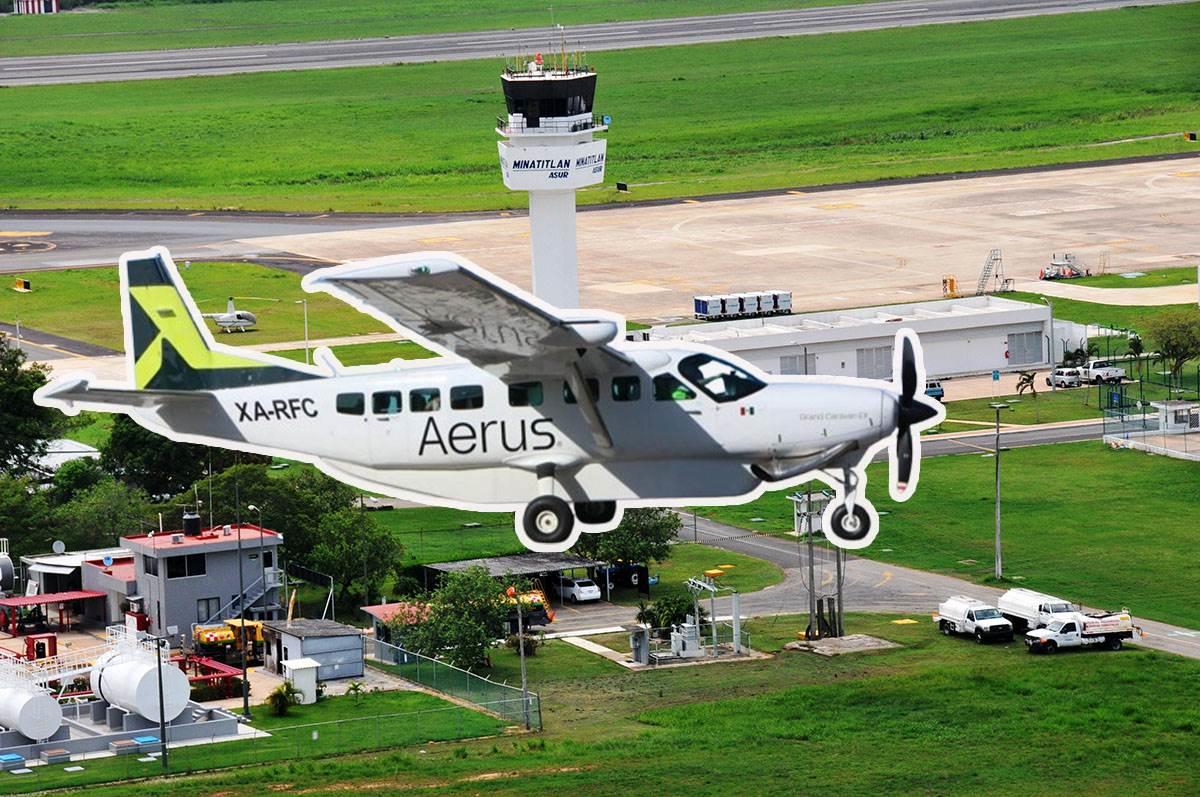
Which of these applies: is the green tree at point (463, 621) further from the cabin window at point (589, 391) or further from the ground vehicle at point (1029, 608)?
the cabin window at point (589, 391)

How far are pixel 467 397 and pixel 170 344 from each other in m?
4.24

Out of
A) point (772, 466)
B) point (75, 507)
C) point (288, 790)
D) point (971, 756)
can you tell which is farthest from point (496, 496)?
point (75, 507)

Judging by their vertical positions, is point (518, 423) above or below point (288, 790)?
above

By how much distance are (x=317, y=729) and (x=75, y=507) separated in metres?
42.4

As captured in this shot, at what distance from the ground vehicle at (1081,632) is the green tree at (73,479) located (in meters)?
78.9

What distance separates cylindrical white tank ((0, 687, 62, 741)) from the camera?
147 m

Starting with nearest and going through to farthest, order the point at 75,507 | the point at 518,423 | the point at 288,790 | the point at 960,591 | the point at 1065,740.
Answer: the point at 518,423
the point at 288,790
the point at 1065,740
the point at 960,591
the point at 75,507

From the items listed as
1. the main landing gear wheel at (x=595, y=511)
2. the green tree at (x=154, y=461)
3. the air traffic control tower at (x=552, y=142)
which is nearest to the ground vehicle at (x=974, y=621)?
the air traffic control tower at (x=552, y=142)

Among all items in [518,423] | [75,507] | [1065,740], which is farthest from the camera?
[75,507]

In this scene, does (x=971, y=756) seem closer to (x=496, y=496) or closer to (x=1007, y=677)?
(x=1007, y=677)

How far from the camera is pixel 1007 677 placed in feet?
526

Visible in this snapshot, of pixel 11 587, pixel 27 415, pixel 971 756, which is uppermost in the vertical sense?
pixel 27 415

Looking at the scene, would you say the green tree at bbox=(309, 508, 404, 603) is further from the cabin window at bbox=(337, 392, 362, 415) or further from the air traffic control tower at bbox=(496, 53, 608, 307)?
the cabin window at bbox=(337, 392, 362, 415)

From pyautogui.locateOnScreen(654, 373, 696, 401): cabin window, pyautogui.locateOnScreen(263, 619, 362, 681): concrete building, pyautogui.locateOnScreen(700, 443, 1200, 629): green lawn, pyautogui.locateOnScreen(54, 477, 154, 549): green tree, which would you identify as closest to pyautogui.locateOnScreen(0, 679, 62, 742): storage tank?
pyautogui.locateOnScreen(263, 619, 362, 681): concrete building
